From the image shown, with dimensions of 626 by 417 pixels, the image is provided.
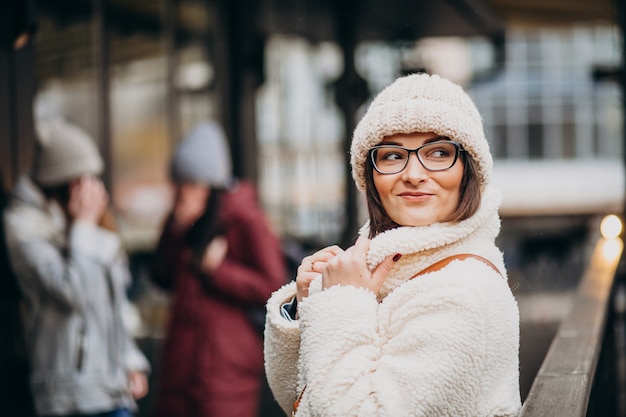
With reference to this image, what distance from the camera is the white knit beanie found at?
1913 millimetres

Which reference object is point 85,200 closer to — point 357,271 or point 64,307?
point 64,307

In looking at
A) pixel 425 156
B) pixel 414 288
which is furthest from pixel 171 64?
pixel 414 288

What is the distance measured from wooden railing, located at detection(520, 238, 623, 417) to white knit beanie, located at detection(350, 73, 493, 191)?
537 millimetres

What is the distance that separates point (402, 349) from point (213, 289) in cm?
306

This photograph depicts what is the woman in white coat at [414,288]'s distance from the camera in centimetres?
176

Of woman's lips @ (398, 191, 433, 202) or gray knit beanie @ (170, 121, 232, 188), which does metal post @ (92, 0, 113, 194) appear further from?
woman's lips @ (398, 191, 433, 202)

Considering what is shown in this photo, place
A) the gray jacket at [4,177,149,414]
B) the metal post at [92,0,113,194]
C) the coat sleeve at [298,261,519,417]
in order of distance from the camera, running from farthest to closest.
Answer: the metal post at [92,0,113,194], the gray jacket at [4,177,149,414], the coat sleeve at [298,261,519,417]

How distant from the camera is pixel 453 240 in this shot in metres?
1.92

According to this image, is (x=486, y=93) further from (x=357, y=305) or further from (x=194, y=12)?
(x=357, y=305)

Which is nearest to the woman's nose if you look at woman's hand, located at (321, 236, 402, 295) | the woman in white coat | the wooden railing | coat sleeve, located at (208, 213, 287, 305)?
the woman in white coat

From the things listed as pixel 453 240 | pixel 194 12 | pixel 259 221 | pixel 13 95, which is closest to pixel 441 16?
pixel 194 12

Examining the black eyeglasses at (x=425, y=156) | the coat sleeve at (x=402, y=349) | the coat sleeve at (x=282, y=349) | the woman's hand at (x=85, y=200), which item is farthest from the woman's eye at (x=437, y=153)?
the woman's hand at (x=85, y=200)

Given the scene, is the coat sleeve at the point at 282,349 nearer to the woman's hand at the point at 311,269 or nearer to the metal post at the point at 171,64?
the woman's hand at the point at 311,269

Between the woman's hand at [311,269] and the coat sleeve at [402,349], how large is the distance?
123 mm
